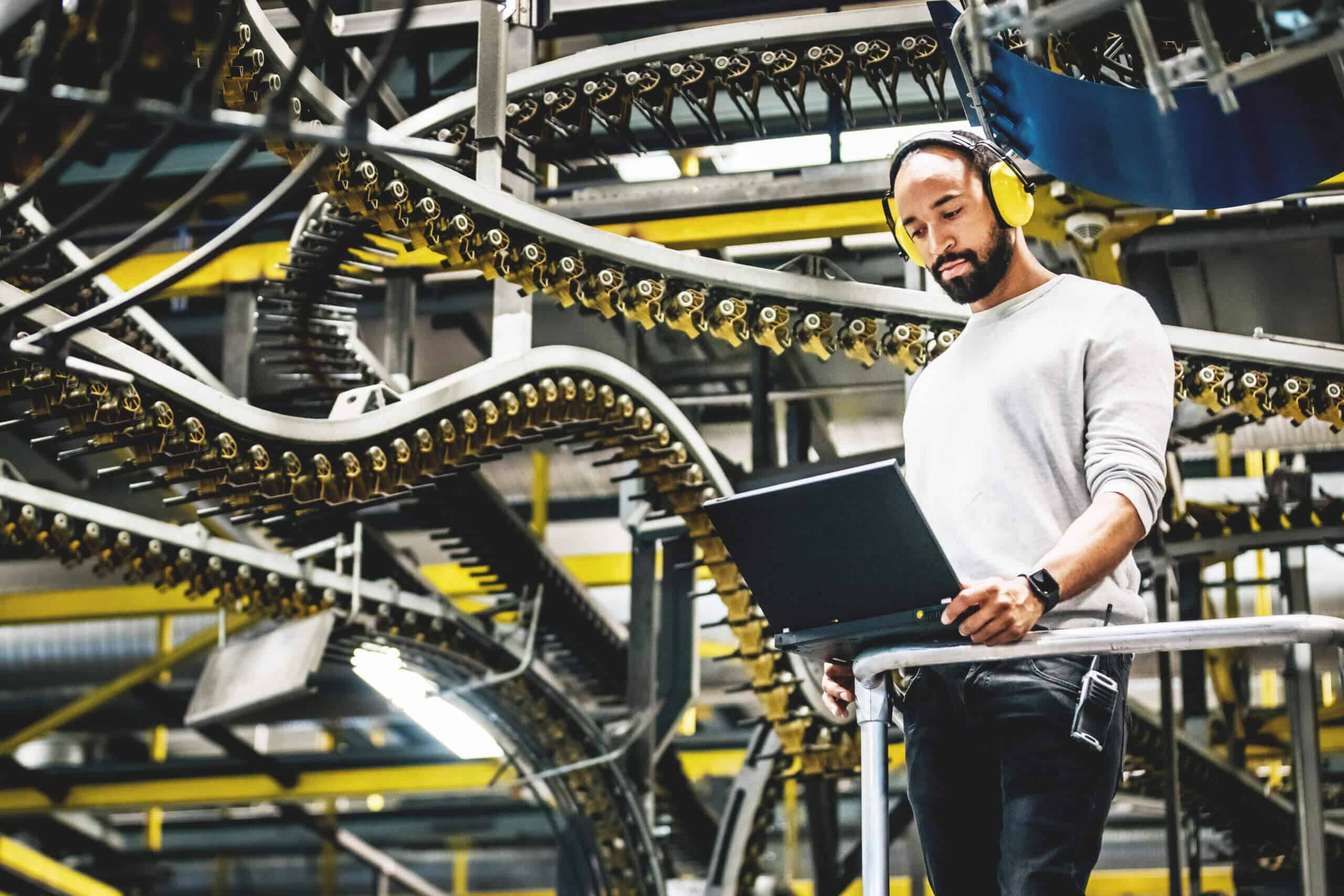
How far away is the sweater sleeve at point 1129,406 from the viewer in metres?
2.63

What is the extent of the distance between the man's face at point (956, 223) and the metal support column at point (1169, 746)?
403 centimetres

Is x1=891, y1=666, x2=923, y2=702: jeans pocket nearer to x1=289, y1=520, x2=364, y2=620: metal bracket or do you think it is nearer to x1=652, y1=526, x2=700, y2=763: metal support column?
x1=289, y1=520, x2=364, y2=620: metal bracket

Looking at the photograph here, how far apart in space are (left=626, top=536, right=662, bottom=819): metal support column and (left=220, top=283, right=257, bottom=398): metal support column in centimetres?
213

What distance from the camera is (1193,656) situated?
9523mm

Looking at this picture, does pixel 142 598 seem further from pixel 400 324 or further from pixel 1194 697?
pixel 1194 697

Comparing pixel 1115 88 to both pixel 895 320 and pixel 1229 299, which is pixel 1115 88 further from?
pixel 1229 299

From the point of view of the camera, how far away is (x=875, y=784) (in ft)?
8.15

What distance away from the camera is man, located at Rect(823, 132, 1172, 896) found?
2547 mm

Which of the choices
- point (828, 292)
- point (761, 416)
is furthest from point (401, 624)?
point (828, 292)

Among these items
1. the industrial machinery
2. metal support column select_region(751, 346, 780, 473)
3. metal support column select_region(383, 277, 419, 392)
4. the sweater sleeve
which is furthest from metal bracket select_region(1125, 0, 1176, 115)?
metal support column select_region(383, 277, 419, 392)

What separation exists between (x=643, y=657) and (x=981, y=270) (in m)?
5.50

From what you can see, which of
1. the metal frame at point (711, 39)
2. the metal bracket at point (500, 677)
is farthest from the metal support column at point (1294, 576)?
the metal bracket at point (500, 677)

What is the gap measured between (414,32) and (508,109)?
0.95 meters

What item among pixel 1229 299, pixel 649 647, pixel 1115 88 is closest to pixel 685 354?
pixel 649 647
